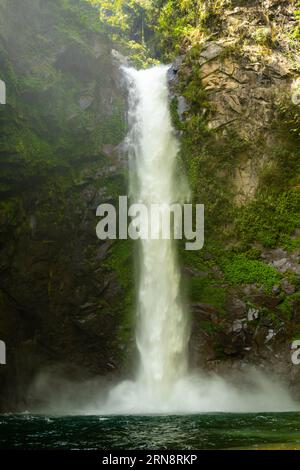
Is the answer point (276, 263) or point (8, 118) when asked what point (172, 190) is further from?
point (8, 118)

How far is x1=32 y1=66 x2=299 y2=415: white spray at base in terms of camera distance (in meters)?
14.3

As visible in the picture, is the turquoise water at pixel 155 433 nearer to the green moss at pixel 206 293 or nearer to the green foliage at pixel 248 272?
the green moss at pixel 206 293

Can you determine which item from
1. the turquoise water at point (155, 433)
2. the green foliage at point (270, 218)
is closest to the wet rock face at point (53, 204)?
the turquoise water at point (155, 433)

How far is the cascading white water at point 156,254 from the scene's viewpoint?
15113mm

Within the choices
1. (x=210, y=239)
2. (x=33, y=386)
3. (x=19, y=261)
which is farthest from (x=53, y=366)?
(x=210, y=239)

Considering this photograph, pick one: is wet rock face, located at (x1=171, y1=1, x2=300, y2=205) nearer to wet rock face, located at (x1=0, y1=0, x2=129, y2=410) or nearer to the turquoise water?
wet rock face, located at (x1=0, y1=0, x2=129, y2=410)

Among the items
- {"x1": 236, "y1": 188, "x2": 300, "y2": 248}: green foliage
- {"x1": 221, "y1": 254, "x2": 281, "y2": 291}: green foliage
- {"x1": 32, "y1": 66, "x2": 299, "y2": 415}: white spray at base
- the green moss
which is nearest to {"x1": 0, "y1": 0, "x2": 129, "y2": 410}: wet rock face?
{"x1": 32, "y1": 66, "x2": 299, "y2": 415}: white spray at base

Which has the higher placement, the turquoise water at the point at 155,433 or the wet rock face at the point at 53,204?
the wet rock face at the point at 53,204

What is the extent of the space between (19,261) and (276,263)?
845 cm

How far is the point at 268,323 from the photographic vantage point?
14.7 m

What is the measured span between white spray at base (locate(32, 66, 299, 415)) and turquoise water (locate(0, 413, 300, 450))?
2633 millimetres

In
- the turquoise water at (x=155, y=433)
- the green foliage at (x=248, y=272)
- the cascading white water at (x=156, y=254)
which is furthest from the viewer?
the green foliage at (x=248, y=272)

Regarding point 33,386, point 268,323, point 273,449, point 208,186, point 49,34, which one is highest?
point 49,34

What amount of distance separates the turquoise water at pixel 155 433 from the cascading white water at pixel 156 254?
3490mm
